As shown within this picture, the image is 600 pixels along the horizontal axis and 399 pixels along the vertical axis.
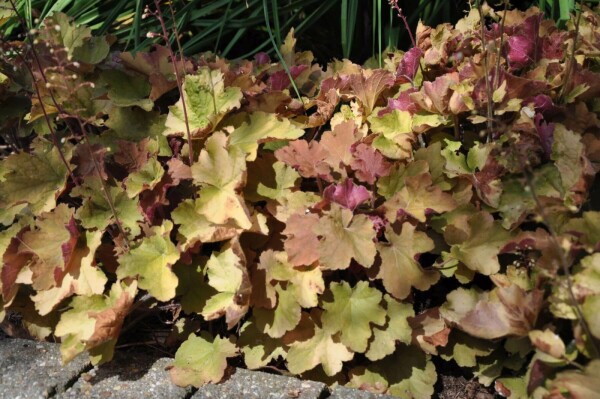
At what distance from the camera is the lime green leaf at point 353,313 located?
1464mm

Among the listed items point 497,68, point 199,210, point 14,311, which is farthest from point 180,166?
point 497,68

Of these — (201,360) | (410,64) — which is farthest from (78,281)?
(410,64)

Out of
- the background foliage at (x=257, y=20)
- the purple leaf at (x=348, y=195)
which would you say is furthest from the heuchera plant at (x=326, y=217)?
the background foliage at (x=257, y=20)

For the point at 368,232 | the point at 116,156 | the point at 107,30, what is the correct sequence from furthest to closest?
1. the point at 107,30
2. the point at 116,156
3. the point at 368,232

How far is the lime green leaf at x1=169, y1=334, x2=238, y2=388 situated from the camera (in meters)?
1.52

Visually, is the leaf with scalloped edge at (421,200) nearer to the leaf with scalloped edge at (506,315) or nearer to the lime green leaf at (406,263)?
the lime green leaf at (406,263)

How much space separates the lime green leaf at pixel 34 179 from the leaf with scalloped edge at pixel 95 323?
26 cm

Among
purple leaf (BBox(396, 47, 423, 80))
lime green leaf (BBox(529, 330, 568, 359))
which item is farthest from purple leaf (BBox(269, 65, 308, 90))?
lime green leaf (BBox(529, 330, 568, 359))

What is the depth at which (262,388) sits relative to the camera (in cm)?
150

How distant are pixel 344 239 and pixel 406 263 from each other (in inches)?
6.1

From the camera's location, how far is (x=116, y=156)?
171 cm

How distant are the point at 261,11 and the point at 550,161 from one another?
135cm

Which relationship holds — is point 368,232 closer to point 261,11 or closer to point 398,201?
point 398,201

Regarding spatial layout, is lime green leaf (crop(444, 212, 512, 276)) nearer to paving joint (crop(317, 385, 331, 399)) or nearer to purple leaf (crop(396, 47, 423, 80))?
paving joint (crop(317, 385, 331, 399))
